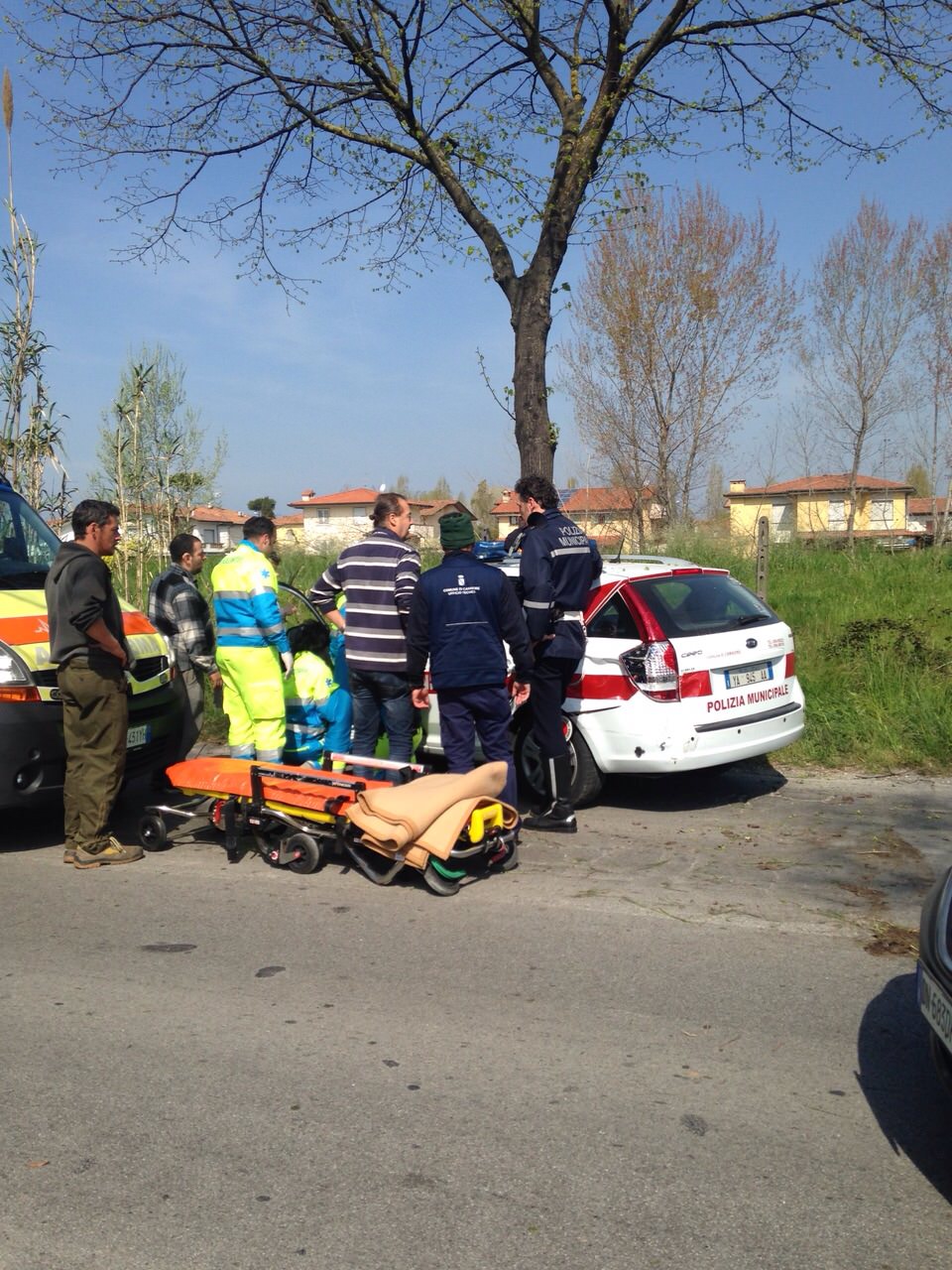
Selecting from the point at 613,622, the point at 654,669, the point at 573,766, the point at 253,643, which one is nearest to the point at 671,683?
the point at 654,669

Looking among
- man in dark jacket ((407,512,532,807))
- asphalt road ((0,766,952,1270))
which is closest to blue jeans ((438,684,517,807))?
man in dark jacket ((407,512,532,807))

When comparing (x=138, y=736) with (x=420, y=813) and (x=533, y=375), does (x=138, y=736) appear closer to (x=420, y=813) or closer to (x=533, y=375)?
(x=420, y=813)

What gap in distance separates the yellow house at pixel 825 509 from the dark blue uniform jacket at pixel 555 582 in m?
12.1

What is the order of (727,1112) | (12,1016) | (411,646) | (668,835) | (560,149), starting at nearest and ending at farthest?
1. (727,1112)
2. (12,1016)
3. (411,646)
4. (668,835)
5. (560,149)

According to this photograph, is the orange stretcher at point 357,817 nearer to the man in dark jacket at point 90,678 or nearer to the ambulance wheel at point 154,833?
the ambulance wheel at point 154,833

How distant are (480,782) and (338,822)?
0.80 metres

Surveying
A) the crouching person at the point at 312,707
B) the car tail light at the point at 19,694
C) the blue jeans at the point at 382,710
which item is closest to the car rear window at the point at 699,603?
the blue jeans at the point at 382,710

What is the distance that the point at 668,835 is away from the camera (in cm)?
687

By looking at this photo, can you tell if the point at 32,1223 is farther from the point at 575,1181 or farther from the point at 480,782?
the point at 480,782

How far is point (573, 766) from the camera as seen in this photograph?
24.0ft

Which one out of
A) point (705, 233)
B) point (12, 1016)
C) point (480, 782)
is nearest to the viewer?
point (12, 1016)

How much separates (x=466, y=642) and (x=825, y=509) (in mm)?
30037

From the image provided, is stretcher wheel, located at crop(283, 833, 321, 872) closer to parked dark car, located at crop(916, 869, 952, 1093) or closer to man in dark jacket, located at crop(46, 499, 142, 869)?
man in dark jacket, located at crop(46, 499, 142, 869)

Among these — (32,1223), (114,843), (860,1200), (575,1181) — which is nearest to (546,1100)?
(575,1181)
